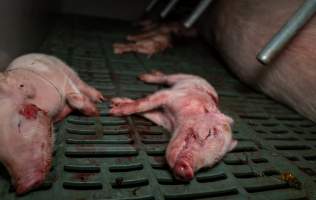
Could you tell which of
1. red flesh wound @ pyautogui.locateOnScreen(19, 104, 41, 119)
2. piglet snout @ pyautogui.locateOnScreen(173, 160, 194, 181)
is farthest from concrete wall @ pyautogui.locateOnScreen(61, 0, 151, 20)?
piglet snout @ pyautogui.locateOnScreen(173, 160, 194, 181)

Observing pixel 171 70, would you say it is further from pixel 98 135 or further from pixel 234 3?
pixel 98 135

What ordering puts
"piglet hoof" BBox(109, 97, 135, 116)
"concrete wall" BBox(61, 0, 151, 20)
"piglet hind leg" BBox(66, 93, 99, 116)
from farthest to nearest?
"concrete wall" BBox(61, 0, 151, 20) < "piglet hoof" BBox(109, 97, 135, 116) < "piglet hind leg" BBox(66, 93, 99, 116)

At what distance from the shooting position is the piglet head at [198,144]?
37.3 inches

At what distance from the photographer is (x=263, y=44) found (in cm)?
175

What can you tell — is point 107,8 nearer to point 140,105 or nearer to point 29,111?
point 140,105

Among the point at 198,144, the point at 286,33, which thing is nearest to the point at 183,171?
the point at 198,144

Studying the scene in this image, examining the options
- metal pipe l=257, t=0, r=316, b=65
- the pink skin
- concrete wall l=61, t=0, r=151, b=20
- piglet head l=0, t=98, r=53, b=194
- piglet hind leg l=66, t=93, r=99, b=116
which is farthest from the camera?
concrete wall l=61, t=0, r=151, b=20

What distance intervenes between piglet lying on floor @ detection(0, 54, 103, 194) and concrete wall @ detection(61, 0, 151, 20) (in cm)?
209

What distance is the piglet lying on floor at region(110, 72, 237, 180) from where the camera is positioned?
99 centimetres

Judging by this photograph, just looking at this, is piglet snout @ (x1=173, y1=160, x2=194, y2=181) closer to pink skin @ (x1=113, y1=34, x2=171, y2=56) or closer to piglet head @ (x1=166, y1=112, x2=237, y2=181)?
piglet head @ (x1=166, y1=112, x2=237, y2=181)

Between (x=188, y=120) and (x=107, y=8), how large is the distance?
2422 millimetres

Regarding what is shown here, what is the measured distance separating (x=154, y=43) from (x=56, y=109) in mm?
1206

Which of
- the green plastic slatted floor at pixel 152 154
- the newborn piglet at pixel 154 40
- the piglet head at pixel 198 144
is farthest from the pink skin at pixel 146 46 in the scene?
the piglet head at pixel 198 144

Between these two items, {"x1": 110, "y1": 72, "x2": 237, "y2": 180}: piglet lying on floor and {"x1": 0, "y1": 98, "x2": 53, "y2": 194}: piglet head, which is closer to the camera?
{"x1": 0, "y1": 98, "x2": 53, "y2": 194}: piglet head
